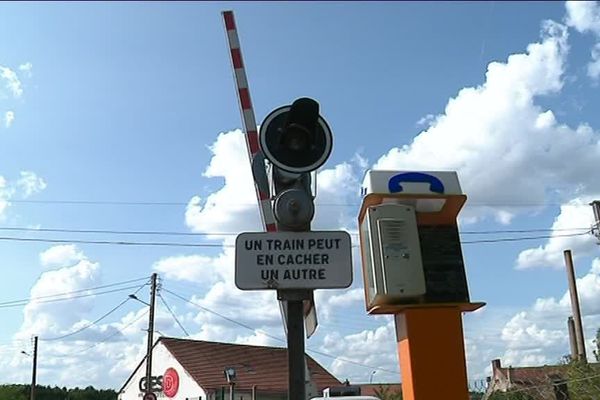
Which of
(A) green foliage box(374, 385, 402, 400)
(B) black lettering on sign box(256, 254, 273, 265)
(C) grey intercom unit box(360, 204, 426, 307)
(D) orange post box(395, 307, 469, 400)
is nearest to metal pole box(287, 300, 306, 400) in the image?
(B) black lettering on sign box(256, 254, 273, 265)

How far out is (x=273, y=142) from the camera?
4.66 metres

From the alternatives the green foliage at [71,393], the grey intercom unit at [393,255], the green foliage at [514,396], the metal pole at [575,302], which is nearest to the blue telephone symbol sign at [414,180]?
the grey intercom unit at [393,255]

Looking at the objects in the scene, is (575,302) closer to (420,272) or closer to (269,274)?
(420,272)

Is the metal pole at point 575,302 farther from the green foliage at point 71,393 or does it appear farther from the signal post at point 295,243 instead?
the green foliage at point 71,393

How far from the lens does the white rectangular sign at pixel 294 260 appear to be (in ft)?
14.8

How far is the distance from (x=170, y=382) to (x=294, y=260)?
147ft

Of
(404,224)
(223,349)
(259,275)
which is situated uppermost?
(223,349)

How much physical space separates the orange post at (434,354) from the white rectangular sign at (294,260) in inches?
61.3

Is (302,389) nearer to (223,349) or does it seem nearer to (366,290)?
(366,290)

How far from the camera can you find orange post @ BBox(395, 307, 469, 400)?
5.74 metres

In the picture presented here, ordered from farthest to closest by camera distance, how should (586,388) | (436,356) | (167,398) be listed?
(167,398) < (586,388) < (436,356)

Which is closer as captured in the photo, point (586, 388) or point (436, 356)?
point (436, 356)

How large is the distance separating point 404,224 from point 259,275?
72.6 inches

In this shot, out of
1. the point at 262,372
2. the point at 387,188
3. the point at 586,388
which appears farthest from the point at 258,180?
the point at 262,372
